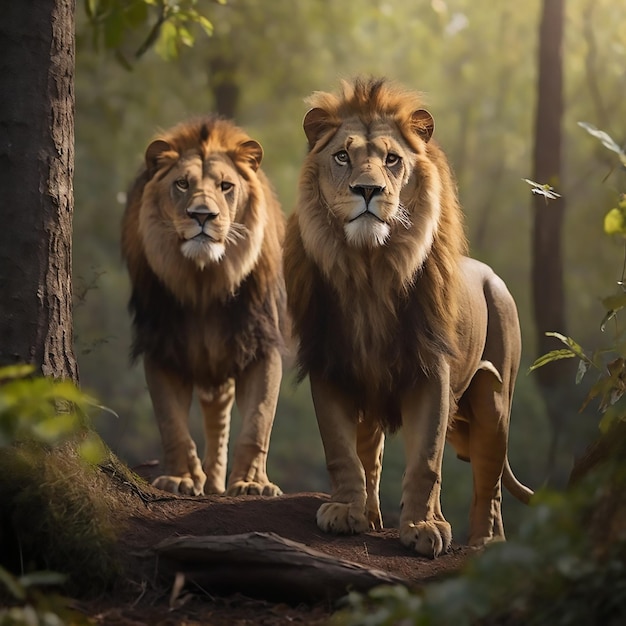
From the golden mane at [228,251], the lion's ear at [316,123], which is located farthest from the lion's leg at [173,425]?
the lion's ear at [316,123]

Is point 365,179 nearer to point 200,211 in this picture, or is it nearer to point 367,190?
point 367,190

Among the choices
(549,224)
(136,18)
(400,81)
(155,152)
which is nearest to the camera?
(136,18)

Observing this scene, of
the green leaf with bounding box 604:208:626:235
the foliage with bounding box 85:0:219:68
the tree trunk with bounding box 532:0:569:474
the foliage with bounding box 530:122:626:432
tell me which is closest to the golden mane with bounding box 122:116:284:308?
the foliage with bounding box 85:0:219:68

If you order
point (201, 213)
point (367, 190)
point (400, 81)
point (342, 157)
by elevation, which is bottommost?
point (201, 213)

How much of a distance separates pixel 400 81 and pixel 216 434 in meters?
3.20

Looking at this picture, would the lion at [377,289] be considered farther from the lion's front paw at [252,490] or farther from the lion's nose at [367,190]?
the lion's front paw at [252,490]

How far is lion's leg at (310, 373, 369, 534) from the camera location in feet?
14.0

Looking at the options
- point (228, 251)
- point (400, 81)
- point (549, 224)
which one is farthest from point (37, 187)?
point (549, 224)

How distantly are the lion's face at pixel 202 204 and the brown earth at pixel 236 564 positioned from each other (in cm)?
136

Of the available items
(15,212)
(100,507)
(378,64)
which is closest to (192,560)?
(100,507)

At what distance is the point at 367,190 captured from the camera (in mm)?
4219

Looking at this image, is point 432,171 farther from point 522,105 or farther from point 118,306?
point 522,105

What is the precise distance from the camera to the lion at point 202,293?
18.0 ft

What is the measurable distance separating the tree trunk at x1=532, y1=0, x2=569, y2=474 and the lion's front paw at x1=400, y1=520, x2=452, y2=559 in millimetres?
8241
